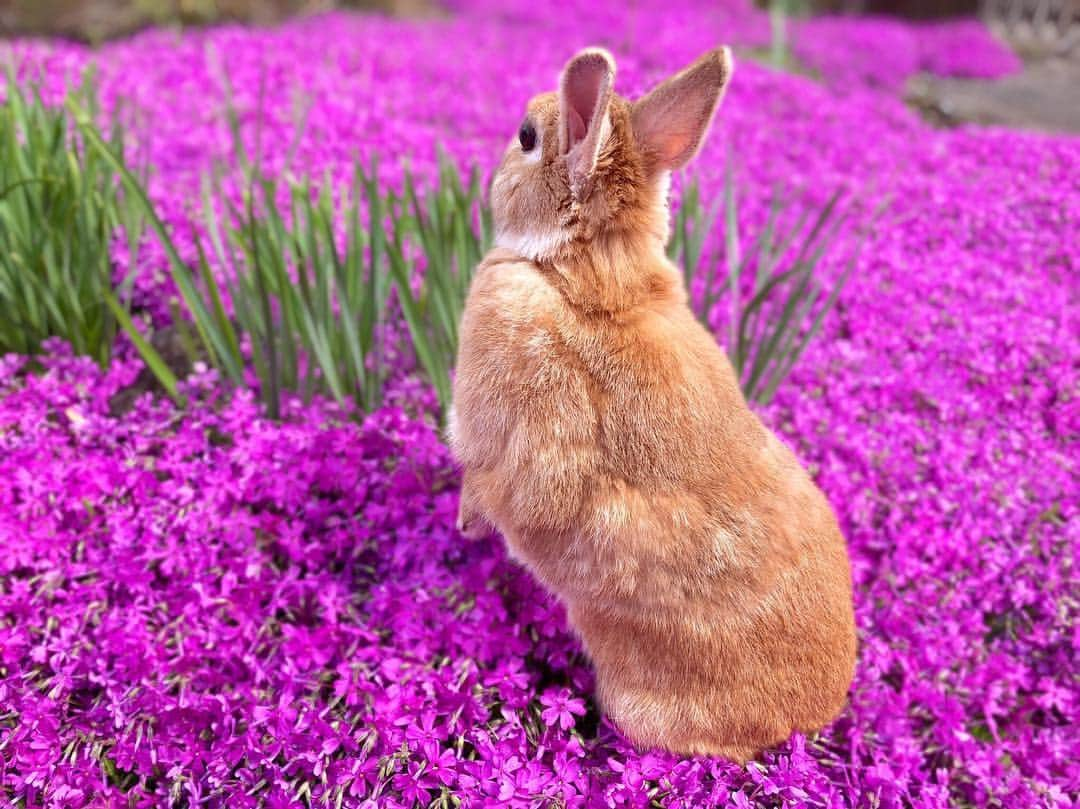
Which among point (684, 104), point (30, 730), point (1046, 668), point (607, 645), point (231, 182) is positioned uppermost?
point (684, 104)

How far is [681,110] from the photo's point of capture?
1521 mm

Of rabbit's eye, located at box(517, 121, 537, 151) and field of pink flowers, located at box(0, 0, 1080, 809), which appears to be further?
field of pink flowers, located at box(0, 0, 1080, 809)

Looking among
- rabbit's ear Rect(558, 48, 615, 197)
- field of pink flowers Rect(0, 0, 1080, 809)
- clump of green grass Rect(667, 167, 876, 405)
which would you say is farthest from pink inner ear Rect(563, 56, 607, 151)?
clump of green grass Rect(667, 167, 876, 405)

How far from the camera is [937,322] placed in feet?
12.4

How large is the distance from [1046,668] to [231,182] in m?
4.45

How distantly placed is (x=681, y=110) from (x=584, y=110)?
196 mm

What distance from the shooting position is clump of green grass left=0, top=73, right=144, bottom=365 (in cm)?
274

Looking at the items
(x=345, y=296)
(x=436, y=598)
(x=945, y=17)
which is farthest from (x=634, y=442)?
(x=945, y=17)

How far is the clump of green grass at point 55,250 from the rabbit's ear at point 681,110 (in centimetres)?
200

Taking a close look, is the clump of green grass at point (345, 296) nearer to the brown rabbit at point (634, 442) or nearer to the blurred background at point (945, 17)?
the brown rabbit at point (634, 442)

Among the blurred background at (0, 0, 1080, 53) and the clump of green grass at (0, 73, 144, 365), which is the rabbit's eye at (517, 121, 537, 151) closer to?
the clump of green grass at (0, 73, 144, 365)

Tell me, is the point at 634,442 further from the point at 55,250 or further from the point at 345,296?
the point at 55,250

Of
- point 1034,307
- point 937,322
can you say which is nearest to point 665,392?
point 937,322

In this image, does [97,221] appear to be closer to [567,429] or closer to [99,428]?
[99,428]
